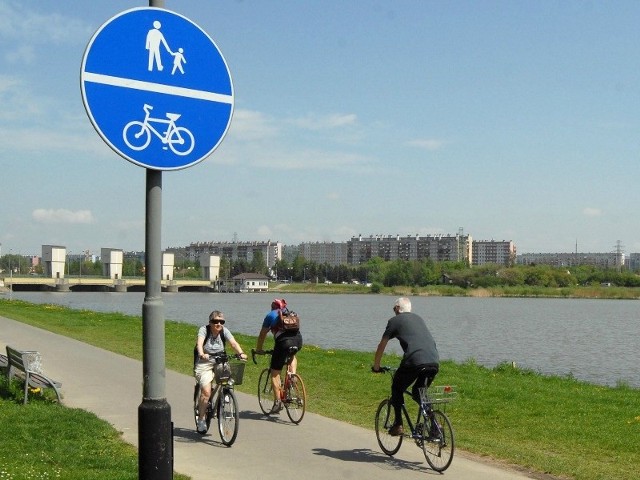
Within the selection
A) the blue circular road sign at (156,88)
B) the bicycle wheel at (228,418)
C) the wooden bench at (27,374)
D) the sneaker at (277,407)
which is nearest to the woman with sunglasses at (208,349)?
the bicycle wheel at (228,418)

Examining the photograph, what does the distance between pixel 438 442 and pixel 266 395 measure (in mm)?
4208

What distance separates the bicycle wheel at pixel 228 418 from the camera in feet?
30.2

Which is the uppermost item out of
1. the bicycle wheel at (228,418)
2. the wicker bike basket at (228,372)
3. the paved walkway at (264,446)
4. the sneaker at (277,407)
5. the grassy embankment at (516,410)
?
the wicker bike basket at (228,372)

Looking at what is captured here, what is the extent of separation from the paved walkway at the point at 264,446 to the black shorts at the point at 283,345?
2.56ft

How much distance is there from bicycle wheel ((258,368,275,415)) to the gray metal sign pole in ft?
23.8

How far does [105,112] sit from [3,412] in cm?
787

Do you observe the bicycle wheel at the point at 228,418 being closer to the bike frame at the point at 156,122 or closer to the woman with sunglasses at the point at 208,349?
the woman with sunglasses at the point at 208,349

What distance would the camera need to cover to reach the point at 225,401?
9523 mm

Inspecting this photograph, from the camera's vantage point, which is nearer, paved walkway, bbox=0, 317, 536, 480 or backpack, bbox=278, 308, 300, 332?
paved walkway, bbox=0, 317, 536, 480

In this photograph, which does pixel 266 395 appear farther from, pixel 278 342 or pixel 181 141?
pixel 181 141

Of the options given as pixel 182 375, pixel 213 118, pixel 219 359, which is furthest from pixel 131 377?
pixel 213 118

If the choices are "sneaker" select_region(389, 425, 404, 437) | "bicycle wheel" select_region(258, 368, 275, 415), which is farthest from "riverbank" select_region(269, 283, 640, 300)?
"sneaker" select_region(389, 425, 404, 437)

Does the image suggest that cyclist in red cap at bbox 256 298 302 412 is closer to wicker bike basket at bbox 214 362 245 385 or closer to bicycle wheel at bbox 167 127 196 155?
wicker bike basket at bbox 214 362 245 385

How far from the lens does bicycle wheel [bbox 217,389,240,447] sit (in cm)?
921
